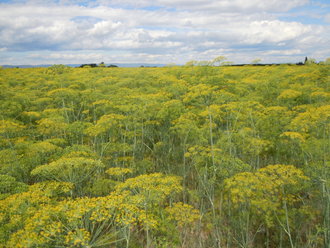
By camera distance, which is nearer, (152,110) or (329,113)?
(329,113)

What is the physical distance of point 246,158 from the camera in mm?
14023

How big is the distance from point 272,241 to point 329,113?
7908 mm

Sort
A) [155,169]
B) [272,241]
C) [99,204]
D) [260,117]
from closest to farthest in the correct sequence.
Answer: [99,204] < [272,241] < [260,117] < [155,169]

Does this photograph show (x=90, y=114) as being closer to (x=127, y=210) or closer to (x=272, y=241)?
(x=127, y=210)

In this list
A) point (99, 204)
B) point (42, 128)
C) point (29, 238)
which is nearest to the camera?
point (29, 238)

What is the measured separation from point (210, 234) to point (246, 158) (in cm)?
583

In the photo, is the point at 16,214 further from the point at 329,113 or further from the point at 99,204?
the point at 329,113

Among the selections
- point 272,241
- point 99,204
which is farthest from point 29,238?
point 272,241

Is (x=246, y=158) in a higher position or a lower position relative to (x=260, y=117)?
lower

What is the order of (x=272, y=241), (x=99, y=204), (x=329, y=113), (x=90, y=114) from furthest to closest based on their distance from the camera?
1. (x=90, y=114)
2. (x=272, y=241)
3. (x=329, y=113)
4. (x=99, y=204)

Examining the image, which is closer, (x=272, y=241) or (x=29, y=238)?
(x=29, y=238)

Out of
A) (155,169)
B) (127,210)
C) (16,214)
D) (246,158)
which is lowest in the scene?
(155,169)

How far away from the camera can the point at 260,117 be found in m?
13.2

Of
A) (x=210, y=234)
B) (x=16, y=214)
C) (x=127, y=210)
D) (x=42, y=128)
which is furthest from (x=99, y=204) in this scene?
(x=42, y=128)
